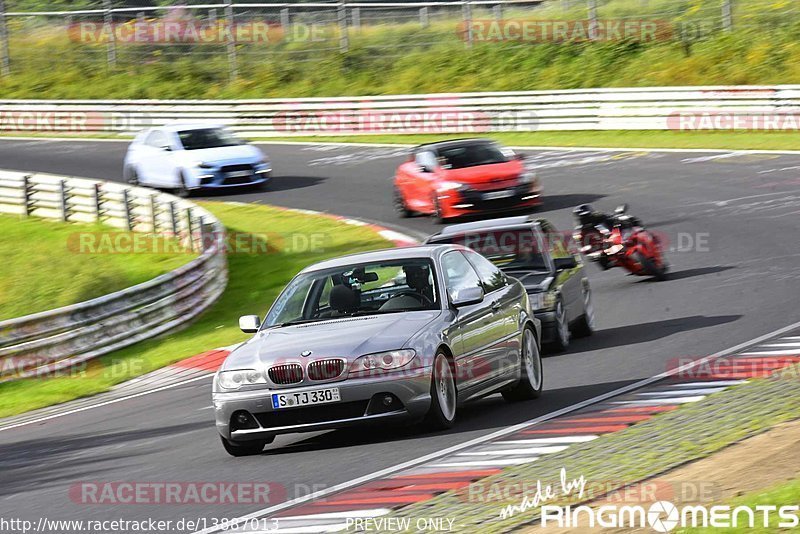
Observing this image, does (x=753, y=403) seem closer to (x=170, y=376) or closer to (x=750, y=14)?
(x=170, y=376)

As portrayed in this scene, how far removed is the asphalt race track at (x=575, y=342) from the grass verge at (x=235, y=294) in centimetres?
78

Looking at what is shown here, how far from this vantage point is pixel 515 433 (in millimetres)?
9539

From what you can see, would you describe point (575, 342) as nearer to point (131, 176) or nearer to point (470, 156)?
point (470, 156)

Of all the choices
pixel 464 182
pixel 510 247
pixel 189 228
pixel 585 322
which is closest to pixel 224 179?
pixel 189 228

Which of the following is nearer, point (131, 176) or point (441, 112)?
point (131, 176)

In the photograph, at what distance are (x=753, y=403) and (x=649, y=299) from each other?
7.40 m

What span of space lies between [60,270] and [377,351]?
14.8m

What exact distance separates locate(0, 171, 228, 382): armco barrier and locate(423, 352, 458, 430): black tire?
26.4 ft

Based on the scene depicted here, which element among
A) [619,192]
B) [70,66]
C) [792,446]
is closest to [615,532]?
[792,446]

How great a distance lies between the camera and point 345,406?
9438mm

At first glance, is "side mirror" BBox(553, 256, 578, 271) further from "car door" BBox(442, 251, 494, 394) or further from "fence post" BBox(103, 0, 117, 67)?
"fence post" BBox(103, 0, 117, 67)

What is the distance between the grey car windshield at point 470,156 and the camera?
80.3 ft

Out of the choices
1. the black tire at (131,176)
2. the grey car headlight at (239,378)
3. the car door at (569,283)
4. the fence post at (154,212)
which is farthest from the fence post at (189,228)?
the grey car headlight at (239,378)

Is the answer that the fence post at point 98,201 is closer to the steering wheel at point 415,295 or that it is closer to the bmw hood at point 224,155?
the bmw hood at point 224,155
